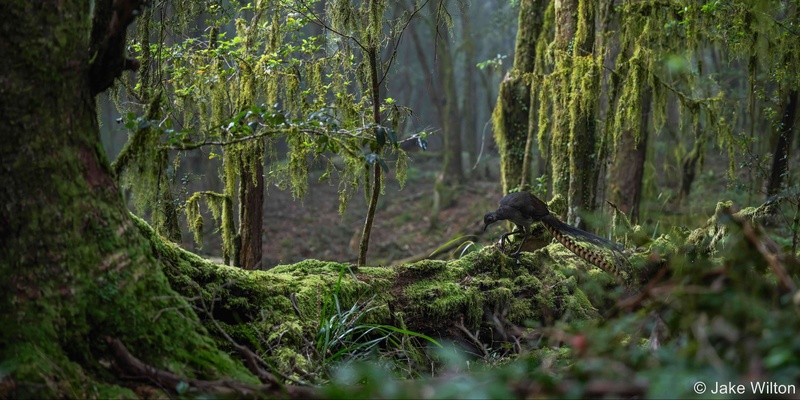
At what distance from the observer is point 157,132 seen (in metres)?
3.05

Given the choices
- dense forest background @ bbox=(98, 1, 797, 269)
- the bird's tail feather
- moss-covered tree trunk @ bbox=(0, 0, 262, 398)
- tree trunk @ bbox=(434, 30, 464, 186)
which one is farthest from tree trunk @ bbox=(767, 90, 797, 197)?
tree trunk @ bbox=(434, 30, 464, 186)

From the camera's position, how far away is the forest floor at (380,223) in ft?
49.8

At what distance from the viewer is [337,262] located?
5.12m

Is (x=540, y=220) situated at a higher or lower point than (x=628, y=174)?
lower

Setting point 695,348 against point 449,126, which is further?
point 449,126

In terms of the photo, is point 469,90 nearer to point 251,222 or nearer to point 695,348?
point 251,222

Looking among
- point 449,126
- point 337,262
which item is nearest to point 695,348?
point 337,262

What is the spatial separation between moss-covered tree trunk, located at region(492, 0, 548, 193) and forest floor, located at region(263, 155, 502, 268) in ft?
18.2

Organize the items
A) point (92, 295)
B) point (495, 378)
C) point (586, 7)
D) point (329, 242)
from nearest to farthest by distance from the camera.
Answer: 1. point (495, 378)
2. point (92, 295)
3. point (586, 7)
4. point (329, 242)

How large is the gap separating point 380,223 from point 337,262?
41.3ft

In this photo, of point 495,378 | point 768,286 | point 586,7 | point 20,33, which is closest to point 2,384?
point 20,33

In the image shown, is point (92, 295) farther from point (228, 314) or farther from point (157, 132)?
point (228, 314)

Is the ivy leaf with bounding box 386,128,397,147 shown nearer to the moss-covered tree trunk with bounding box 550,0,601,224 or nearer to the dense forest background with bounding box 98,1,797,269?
the dense forest background with bounding box 98,1,797,269

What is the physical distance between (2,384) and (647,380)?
2031mm
